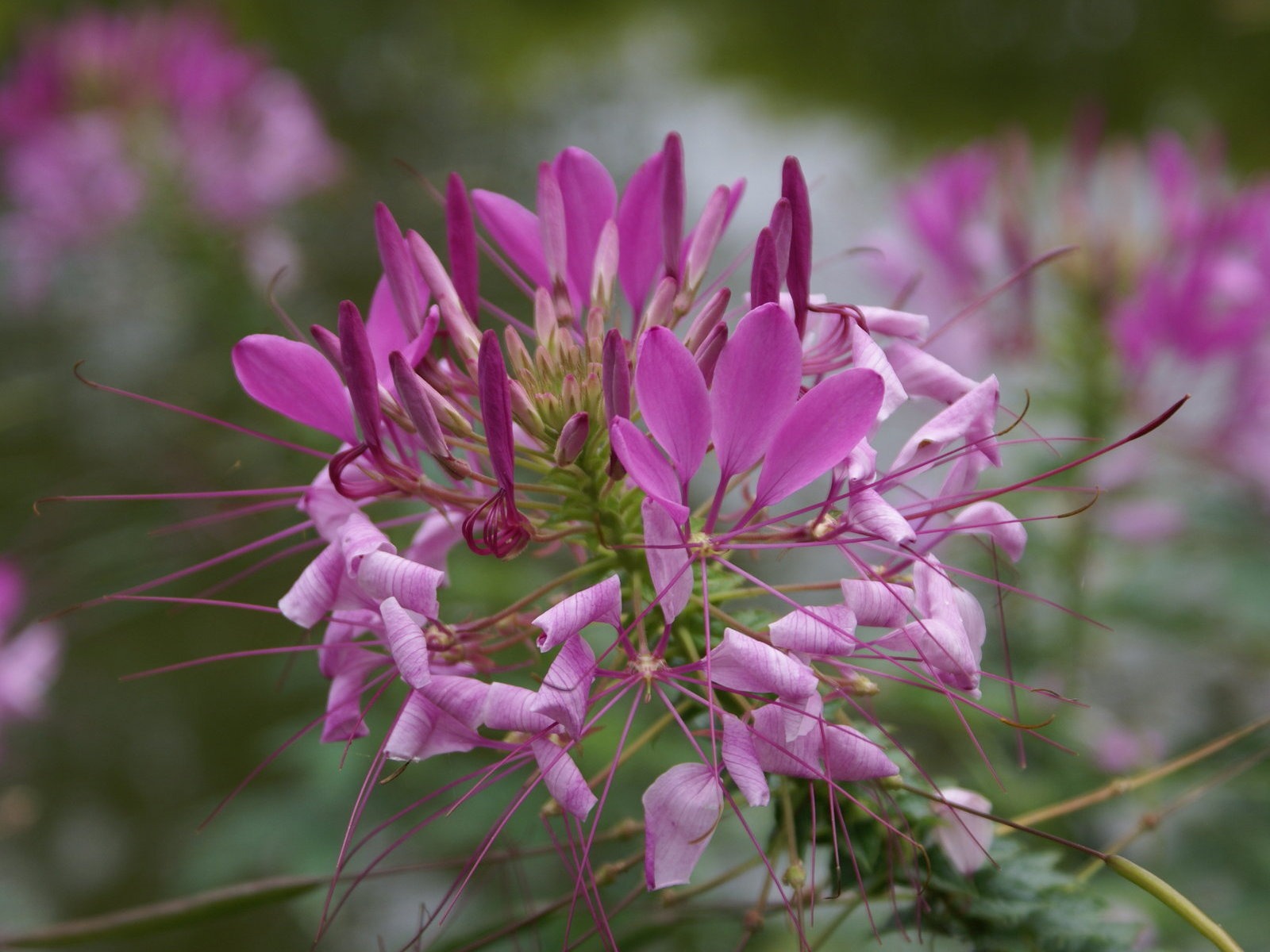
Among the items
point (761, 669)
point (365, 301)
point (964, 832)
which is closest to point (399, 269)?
point (761, 669)

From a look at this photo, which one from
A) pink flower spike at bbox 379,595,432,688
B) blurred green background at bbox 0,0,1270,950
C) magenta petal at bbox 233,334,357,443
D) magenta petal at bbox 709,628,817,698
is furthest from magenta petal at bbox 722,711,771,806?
blurred green background at bbox 0,0,1270,950

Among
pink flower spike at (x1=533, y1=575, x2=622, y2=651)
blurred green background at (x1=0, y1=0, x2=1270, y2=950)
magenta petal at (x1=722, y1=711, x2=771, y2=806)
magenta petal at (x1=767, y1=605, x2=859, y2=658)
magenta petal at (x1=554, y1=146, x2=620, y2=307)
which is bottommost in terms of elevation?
blurred green background at (x1=0, y1=0, x2=1270, y2=950)

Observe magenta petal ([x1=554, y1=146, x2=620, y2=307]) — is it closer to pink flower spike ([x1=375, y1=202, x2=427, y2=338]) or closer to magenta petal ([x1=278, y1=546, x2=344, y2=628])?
pink flower spike ([x1=375, y1=202, x2=427, y2=338])

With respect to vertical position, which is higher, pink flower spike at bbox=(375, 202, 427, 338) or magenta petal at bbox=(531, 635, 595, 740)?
pink flower spike at bbox=(375, 202, 427, 338)

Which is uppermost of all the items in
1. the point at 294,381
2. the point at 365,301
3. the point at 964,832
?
the point at 294,381

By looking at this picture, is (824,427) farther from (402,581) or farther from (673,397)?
(402,581)

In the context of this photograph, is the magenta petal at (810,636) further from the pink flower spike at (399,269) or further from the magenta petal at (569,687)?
the pink flower spike at (399,269)

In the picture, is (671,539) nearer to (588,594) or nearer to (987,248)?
(588,594)

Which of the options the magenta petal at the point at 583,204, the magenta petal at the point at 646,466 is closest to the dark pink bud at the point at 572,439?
the magenta petal at the point at 646,466
